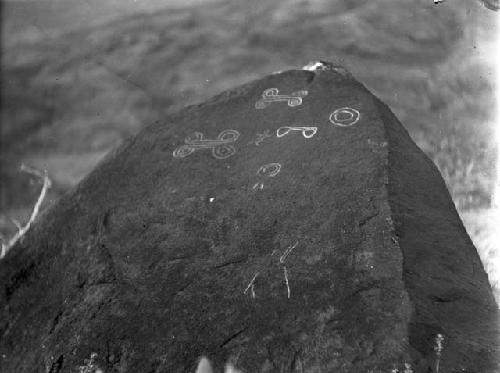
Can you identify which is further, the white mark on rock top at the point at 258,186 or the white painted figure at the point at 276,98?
the white painted figure at the point at 276,98

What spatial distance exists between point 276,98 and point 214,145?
0.93ft

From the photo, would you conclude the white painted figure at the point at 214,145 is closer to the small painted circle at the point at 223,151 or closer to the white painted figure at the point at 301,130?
the small painted circle at the point at 223,151

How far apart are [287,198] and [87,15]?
2.99 m

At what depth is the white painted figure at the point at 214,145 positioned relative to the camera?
8.60 feet

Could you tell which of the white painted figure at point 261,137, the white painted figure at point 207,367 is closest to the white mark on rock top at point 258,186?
the white painted figure at point 261,137

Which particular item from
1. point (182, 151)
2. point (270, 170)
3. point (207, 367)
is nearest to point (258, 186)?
point (270, 170)

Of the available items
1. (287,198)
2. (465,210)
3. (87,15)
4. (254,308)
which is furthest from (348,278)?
(87,15)

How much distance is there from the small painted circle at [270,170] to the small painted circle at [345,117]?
0.80ft

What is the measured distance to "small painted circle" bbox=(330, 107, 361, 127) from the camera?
8.20 feet

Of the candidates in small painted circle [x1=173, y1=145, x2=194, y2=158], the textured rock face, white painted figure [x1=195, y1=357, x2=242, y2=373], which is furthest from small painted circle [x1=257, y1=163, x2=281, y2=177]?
white painted figure [x1=195, y1=357, x2=242, y2=373]

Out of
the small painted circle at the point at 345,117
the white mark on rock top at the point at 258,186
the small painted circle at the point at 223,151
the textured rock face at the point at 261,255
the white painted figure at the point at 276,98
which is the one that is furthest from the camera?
the white painted figure at the point at 276,98

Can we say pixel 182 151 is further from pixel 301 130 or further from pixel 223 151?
pixel 301 130

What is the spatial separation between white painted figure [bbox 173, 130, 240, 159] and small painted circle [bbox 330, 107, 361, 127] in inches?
13.1

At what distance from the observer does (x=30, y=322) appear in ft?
→ 8.17
